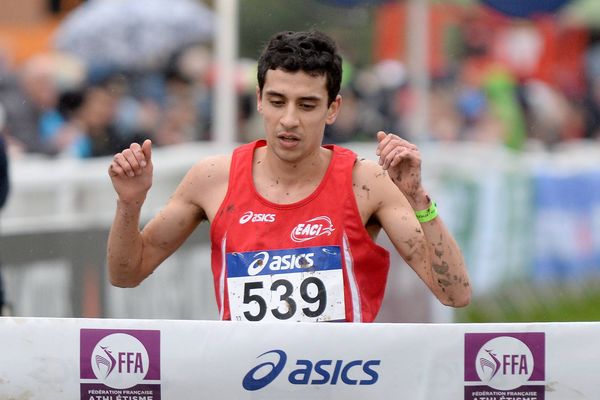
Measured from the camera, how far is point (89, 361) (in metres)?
4.42

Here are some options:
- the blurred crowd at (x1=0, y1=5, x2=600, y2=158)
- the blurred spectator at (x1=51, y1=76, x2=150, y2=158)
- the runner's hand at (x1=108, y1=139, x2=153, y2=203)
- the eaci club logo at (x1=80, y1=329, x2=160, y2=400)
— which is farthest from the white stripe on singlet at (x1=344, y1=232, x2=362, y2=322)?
the blurred spectator at (x1=51, y1=76, x2=150, y2=158)

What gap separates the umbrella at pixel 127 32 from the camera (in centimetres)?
1318

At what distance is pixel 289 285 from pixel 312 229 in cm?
21

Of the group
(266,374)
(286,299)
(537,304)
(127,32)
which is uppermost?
(127,32)

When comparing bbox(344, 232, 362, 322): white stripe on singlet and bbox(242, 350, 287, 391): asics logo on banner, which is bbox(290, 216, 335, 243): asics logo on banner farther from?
bbox(242, 350, 287, 391): asics logo on banner

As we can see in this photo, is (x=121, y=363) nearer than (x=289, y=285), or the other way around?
(x=121, y=363)

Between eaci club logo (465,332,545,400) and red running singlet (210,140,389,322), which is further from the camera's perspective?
red running singlet (210,140,389,322)

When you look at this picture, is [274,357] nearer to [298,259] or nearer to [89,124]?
[298,259]

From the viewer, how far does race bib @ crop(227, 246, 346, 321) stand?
16.3ft

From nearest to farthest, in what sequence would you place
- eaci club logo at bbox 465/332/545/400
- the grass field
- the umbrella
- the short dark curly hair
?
eaci club logo at bbox 465/332/545/400, the short dark curly hair, the grass field, the umbrella

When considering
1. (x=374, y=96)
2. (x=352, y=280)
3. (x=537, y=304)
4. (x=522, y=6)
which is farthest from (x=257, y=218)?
(x=374, y=96)

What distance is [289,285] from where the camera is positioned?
499 cm

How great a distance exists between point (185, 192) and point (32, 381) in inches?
41.6

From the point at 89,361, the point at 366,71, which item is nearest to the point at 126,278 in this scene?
the point at 89,361
